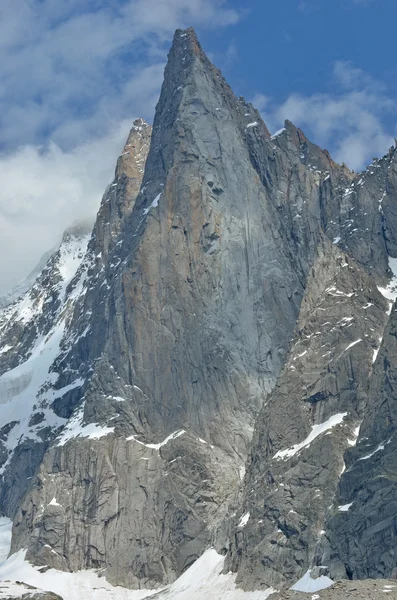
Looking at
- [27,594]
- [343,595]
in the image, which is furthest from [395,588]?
[27,594]

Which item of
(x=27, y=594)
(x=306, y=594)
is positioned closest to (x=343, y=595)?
(x=306, y=594)

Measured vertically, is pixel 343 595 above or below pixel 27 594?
below

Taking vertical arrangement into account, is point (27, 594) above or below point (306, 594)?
Result: above

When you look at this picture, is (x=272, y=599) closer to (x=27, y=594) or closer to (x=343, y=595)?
(x=343, y=595)

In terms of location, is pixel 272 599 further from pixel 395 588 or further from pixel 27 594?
pixel 27 594

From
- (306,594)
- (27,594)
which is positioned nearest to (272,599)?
(306,594)

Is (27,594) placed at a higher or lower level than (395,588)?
higher

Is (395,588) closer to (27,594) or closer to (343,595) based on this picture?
(343,595)

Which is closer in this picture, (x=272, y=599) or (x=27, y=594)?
(x=272, y=599)

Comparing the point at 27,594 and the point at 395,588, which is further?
the point at 27,594
